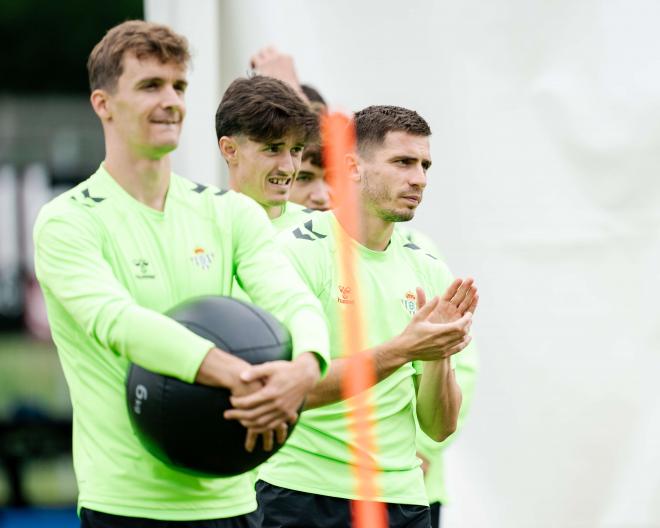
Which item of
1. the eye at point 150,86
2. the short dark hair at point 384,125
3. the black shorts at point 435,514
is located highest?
the short dark hair at point 384,125

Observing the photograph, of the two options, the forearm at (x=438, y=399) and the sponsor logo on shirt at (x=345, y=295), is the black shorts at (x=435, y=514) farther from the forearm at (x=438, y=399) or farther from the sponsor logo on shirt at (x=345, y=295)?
the sponsor logo on shirt at (x=345, y=295)

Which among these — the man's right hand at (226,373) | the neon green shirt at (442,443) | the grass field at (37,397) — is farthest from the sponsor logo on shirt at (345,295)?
the grass field at (37,397)

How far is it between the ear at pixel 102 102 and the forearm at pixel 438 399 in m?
1.52

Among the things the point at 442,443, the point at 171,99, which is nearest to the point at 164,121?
the point at 171,99

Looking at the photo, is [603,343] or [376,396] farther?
[603,343]

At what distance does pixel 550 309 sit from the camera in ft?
26.1

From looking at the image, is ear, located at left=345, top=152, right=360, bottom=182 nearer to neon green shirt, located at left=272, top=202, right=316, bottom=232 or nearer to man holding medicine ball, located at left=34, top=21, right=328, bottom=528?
neon green shirt, located at left=272, top=202, right=316, bottom=232

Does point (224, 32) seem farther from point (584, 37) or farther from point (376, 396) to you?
point (376, 396)

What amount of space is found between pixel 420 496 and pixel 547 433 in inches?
108

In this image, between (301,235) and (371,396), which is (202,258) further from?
(371,396)

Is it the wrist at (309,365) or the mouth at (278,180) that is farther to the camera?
the mouth at (278,180)

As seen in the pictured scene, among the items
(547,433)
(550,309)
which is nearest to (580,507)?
(547,433)

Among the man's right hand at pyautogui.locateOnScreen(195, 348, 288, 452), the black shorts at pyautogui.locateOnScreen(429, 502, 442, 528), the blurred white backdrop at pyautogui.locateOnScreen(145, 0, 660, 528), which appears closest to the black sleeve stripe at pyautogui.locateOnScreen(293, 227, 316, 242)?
the man's right hand at pyautogui.locateOnScreen(195, 348, 288, 452)

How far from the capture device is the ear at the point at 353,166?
5.48 meters
